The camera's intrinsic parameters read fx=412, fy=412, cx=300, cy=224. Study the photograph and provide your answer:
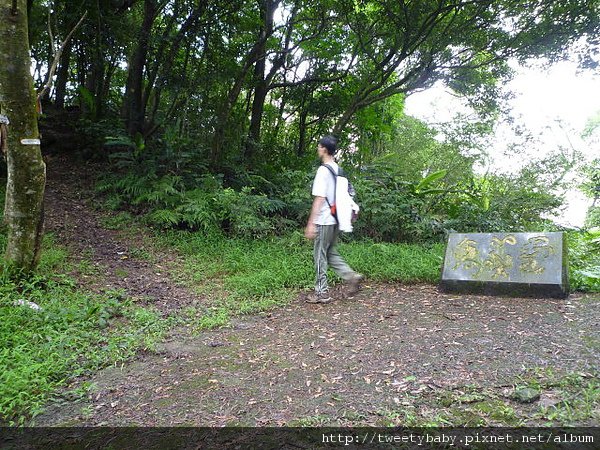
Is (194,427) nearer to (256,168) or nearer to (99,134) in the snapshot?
(256,168)

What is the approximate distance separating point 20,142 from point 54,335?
222 cm

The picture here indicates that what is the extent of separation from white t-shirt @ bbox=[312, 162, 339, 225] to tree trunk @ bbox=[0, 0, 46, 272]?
3.21 metres

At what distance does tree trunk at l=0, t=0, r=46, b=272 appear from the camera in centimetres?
440

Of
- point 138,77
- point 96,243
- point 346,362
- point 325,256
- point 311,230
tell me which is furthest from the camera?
point 138,77

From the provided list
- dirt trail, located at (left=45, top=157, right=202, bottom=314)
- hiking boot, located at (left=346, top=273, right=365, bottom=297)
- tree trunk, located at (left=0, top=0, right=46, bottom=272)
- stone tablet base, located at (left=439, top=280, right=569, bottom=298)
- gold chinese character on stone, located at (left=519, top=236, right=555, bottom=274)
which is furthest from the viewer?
dirt trail, located at (left=45, top=157, right=202, bottom=314)

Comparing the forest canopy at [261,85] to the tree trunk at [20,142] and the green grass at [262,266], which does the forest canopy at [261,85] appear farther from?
the tree trunk at [20,142]

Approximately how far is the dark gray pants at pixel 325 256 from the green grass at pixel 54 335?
196cm

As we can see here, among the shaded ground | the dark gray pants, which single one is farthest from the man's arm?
the shaded ground

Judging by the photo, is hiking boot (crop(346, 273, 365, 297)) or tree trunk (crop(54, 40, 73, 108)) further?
tree trunk (crop(54, 40, 73, 108))

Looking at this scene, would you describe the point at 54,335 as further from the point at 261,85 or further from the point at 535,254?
the point at 261,85

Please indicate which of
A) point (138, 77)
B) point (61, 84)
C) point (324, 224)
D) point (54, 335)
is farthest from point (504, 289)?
point (61, 84)

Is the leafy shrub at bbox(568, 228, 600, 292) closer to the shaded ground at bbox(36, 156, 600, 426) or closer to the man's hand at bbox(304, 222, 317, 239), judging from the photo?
the shaded ground at bbox(36, 156, 600, 426)

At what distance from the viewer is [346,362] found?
138 inches

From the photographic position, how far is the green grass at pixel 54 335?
3.02 metres
